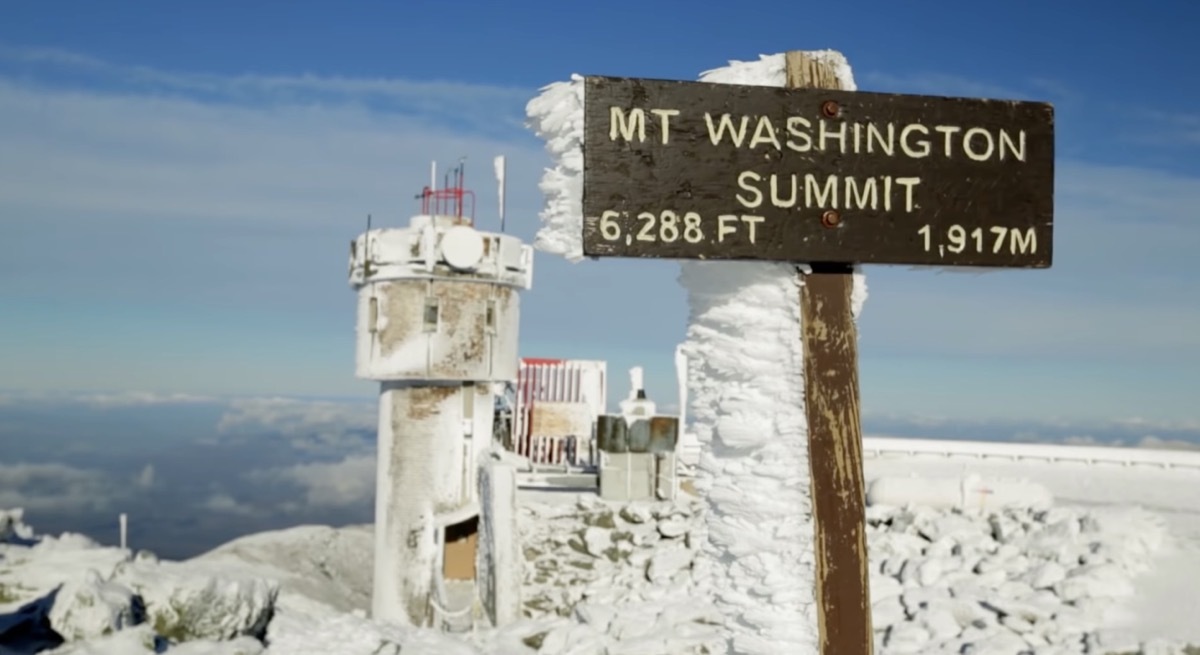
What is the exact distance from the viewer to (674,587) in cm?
1612

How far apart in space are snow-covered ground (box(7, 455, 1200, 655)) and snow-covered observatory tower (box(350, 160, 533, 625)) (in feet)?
5.24

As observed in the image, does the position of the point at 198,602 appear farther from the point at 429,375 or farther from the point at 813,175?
the point at 813,175

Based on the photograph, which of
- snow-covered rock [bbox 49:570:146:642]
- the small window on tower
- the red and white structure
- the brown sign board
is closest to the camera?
the brown sign board

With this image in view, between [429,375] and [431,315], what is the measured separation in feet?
3.34

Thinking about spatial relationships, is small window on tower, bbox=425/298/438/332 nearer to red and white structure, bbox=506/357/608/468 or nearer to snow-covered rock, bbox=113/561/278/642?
red and white structure, bbox=506/357/608/468

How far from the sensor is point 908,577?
13.5m

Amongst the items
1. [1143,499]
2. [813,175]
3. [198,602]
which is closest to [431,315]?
[198,602]

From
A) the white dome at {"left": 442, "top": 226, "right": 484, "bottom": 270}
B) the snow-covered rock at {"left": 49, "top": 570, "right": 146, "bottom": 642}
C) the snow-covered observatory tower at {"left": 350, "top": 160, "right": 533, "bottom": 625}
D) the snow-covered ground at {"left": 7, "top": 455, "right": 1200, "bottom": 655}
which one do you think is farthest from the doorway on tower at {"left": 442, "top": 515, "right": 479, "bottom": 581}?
the snow-covered rock at {"left": 49, "top": 570, "right": 146, "bottom": 642}

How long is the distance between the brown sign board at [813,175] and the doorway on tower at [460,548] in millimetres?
15180

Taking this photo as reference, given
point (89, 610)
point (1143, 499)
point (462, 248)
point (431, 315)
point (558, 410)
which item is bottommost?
point (89, 610)

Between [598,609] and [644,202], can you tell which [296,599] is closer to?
[598,609]

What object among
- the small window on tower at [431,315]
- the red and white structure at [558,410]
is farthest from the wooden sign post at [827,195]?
the red and white structure at [558,410]

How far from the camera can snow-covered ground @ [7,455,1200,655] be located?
11.4 meters

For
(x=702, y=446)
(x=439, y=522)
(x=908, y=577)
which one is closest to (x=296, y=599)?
(x=439, y=522)
